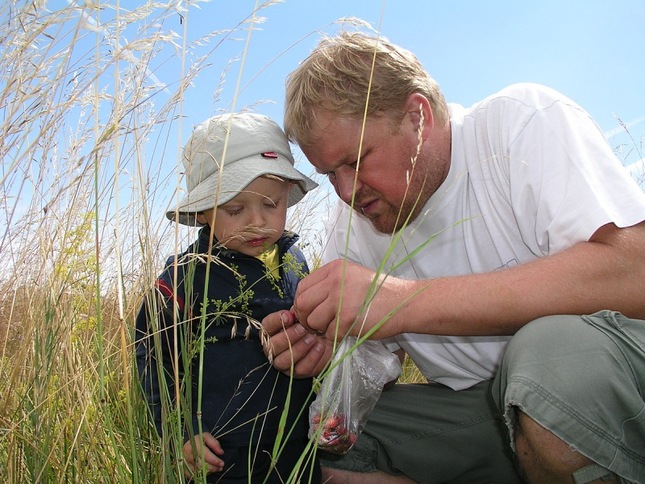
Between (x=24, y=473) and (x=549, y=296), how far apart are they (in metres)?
1.51

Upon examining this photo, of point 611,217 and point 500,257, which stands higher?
point 611,217

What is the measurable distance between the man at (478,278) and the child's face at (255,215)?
9.3 inches

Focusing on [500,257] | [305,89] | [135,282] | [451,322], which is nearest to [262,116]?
[305,89]

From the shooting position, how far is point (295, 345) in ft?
6.23

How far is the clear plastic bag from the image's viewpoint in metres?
1.99

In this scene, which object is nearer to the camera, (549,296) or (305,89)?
(549,296)

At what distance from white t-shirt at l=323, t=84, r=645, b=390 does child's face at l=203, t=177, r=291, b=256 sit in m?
0.48

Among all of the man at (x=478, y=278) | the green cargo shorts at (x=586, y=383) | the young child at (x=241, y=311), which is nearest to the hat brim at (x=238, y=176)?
the young child at (x=241, y=311)

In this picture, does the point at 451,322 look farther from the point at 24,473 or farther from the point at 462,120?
the point at 24,473

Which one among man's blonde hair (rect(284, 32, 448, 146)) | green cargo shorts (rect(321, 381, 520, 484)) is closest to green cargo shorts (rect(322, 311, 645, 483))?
green cargo shorts (rect(321, 381, 520, 484))

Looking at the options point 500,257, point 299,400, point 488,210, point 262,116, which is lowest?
point 299,400

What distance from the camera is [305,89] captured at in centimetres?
232

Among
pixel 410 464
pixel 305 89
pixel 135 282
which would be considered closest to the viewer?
pixel 135 282

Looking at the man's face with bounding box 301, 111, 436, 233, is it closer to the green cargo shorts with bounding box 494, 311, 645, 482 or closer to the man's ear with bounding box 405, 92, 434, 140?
the man's ear with bounding box 405, 92, 434, 140
